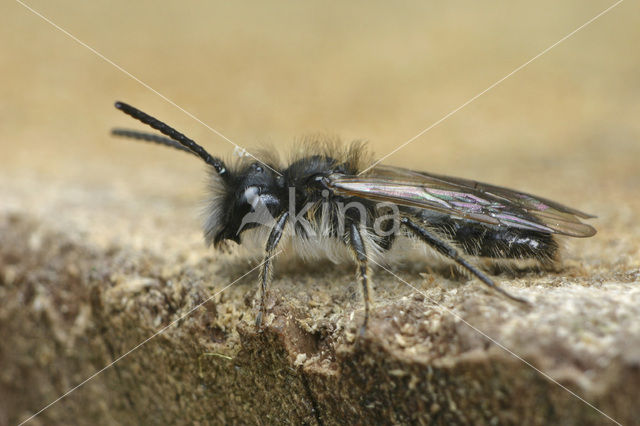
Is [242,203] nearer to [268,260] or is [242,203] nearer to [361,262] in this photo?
[268,260]

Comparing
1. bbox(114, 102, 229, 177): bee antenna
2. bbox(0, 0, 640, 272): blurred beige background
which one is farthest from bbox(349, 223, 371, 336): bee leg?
bbox(0, 0, 640, 272): blurred beige background

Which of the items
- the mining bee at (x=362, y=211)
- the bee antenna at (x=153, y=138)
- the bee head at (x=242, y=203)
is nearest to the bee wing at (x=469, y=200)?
the mining bee at (x=362, y=211)

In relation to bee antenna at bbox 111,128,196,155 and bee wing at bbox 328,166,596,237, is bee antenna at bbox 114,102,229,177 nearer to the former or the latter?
bee antenna at bbox 111,128,196,155

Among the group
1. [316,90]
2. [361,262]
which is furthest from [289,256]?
[316,90]

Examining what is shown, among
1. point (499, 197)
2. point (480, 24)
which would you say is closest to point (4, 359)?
point (499, 197)

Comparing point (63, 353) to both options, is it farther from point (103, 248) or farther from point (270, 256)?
point (270, 256)

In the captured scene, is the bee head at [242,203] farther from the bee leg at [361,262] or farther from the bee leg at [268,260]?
the bee leg at [361,262]
